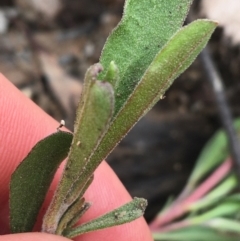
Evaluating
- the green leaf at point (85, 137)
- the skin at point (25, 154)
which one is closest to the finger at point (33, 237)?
the green leaf at point (85, 137)

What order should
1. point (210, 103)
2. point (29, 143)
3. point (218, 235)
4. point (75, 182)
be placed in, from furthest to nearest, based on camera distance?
1. point (210, 103)
2. point (218, 235)
3. point (29, 143)
4. point (75, 182)

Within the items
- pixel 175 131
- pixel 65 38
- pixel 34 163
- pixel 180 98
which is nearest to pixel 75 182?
pixel 34 163

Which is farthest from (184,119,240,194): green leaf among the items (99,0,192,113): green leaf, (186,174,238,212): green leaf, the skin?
(99,0,192,113): green leaf

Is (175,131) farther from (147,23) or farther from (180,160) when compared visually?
(147,23)

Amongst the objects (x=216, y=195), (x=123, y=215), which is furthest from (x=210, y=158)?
(x=123, y=215)

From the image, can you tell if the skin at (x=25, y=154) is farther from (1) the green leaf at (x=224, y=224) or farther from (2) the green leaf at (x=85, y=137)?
(1) the green leaf at (x=224, y=224)

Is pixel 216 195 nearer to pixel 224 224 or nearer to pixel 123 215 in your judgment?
pixel 224 224
